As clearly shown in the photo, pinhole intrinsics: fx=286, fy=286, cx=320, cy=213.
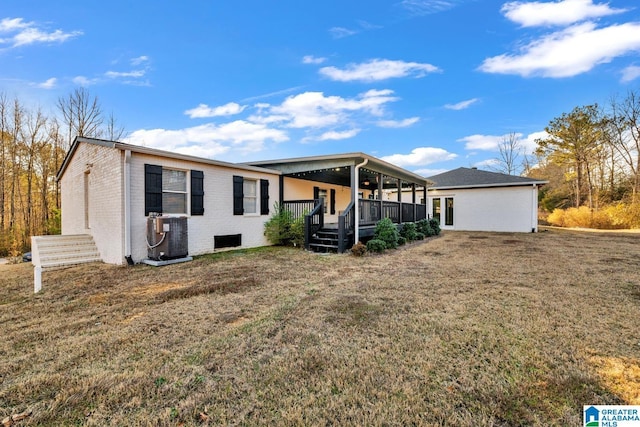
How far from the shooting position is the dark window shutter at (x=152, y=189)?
694 cm

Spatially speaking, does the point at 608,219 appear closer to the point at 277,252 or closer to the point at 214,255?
the point at 277,252

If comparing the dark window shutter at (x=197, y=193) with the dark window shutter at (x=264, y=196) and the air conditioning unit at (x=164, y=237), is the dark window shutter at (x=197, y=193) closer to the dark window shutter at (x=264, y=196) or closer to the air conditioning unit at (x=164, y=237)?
the air conditioning unit at (x=164, y=237)

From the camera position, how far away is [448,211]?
18.0 meters

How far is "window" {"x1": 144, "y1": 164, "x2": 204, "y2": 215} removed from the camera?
22.9 ft

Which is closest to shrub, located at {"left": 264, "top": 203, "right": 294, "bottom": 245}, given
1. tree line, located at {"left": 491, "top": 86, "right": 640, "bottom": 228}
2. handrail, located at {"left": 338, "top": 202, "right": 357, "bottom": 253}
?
handrail, located at {"left": 338, "top": 202, "right": 357, "bottom": 253}

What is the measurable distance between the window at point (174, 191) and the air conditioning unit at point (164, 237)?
2.53ft

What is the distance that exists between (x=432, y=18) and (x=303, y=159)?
6793mm

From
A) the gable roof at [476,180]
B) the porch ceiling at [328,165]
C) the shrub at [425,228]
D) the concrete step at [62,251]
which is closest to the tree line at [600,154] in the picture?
the gable roof at [476,180]

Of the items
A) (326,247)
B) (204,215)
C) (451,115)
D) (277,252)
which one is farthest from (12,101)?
(451,115)

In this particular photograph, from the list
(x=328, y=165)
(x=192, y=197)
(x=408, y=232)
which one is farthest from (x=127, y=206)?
(x=408, y=232)

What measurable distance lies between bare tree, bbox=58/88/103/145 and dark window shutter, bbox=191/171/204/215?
1091 centimetres

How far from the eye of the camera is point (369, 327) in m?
3.12

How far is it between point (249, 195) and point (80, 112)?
11.6 metres

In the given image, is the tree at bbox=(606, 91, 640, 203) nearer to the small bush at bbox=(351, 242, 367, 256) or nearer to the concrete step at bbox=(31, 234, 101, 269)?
the small bush at bbox=(351, 242, 367, 256)
